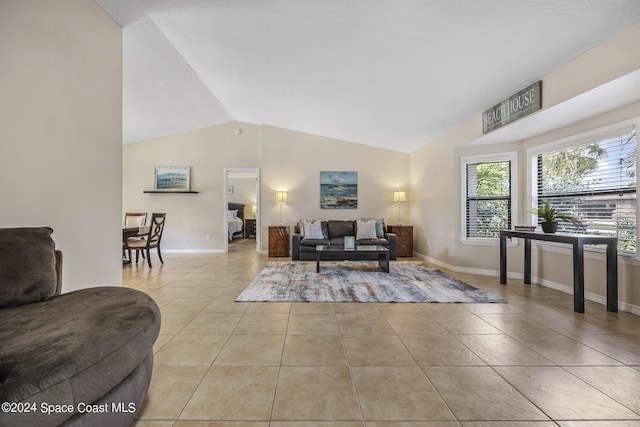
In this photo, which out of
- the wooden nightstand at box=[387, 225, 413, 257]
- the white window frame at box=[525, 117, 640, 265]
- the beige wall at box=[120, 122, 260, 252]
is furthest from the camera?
the beige wall at box=[120, 122, 260, 252]

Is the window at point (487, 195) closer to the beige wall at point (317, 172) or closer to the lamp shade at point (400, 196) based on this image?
the lamp shade at point (400, 196)

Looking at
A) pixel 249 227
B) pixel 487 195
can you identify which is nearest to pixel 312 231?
pixel 487 195

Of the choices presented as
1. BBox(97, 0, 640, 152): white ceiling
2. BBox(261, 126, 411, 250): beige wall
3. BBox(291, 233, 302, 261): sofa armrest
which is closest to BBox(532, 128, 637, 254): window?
BBox(97, 0, 640, 152): white ceiling

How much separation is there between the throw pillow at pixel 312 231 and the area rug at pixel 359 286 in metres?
0.92

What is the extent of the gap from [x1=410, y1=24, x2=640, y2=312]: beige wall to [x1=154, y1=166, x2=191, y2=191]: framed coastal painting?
5.48 metres

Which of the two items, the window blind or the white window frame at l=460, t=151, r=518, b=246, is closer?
the white window frame at l=460, t=151, r=518, b=246

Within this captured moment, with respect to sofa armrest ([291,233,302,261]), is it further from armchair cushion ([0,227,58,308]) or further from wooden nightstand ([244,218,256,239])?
wooden nightstand ([244,218,256,239])

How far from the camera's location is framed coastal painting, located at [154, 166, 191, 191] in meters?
6.69

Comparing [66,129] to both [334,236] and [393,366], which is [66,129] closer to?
[393,366]

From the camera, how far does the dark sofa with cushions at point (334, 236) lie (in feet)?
17.3

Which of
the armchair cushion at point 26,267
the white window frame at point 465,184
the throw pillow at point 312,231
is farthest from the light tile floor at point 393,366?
the throw pillow at point 312,231

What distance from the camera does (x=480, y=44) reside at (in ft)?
8.06

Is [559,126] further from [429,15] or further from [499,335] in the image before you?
[499,335]

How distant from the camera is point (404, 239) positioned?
5832 mm
